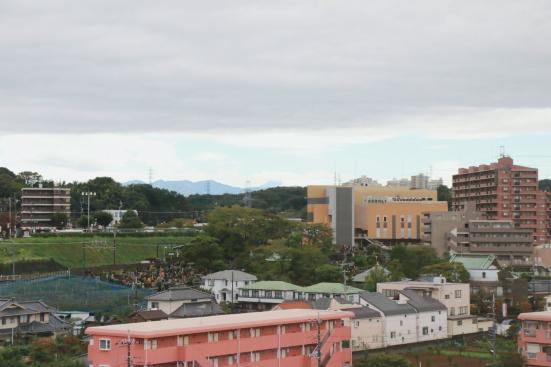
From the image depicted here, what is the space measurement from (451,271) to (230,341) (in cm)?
1869

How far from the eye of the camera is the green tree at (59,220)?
197 feet

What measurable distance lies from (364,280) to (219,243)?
858 cm

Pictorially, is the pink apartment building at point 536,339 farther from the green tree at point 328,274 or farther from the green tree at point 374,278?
the green tree at point 328,274

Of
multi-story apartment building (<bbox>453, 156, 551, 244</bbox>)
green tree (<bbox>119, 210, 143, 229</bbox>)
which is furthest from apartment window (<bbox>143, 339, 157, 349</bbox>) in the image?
multi-story apartment building (<bbox>453, 156, 551, 244</bbox>)

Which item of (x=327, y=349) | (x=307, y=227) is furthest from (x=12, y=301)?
(x=307, y=227)

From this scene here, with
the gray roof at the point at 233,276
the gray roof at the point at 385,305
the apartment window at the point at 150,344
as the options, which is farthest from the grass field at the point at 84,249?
the apartment window at the point at 150,344

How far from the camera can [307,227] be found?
45.8m

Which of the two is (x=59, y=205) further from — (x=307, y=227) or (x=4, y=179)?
(x=307, y=227)

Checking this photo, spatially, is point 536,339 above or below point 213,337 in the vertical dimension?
below

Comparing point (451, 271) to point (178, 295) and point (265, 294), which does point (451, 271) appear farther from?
point (178, 295)

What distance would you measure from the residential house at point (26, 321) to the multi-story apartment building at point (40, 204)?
34.3 m

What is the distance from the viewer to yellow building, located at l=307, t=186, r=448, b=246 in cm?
5466

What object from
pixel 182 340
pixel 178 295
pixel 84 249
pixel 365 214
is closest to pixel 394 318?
pixel 178 295

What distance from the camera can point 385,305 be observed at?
90.1 feet
